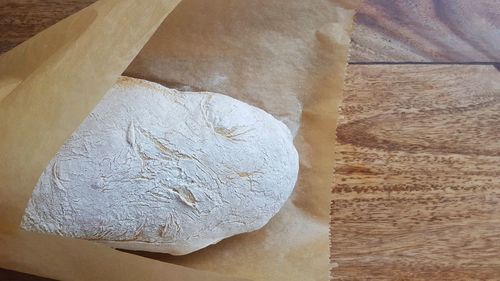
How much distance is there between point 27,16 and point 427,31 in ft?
2.01

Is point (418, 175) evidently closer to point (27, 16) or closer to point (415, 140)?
point (415, 140)

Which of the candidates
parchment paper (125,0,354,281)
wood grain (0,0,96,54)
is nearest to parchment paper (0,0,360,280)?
parchment paper (125,0,354,281)

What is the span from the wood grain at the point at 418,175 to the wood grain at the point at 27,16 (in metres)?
0.45

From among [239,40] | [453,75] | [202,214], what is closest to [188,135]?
[202,214]

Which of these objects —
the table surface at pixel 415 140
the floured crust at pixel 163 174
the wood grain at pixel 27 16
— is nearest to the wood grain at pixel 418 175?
the table surface at pixel 415 140

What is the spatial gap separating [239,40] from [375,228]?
1.08ft

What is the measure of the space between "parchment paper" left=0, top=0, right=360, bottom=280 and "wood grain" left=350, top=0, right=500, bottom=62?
0.08m

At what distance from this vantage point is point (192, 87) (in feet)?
3.00

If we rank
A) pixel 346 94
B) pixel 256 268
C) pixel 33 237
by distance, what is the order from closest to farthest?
pixel 33 237
pixel 256 268
pixel 346 94

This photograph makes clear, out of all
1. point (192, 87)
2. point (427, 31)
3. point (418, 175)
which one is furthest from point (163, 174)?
point (427, 31)

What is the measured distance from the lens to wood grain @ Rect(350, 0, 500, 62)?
97 cm

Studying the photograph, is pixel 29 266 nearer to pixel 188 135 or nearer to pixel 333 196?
pixel 188 135

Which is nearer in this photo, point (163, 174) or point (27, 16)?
point (163, 174)

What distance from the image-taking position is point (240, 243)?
2.78ft
